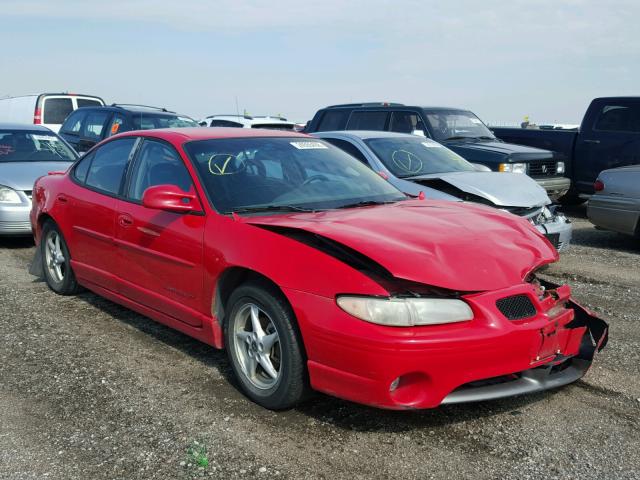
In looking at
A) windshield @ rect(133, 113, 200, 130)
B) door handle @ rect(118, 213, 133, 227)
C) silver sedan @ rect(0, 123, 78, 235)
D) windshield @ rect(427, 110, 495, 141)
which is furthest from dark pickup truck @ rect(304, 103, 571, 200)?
door handle @ rect(118, 213, 133, 227)

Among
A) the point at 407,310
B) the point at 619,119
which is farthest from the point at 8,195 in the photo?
the point at 619,119

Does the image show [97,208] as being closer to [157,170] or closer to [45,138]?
[157,170]

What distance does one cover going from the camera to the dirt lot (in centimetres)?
313

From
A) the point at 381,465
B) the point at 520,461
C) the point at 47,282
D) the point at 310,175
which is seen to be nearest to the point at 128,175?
the point at 310,175

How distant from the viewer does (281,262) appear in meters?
3.53

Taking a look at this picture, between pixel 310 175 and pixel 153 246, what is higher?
pixel 310 175

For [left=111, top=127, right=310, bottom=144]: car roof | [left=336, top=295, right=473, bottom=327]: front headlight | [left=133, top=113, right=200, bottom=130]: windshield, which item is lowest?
[left=133, top=113, right=200, bottom=130]: windshield

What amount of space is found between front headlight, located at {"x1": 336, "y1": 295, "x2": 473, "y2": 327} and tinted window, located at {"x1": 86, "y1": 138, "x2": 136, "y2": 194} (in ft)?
8.34

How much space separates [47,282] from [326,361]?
381cm

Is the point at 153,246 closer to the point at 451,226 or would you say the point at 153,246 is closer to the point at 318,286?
the point at 318,286

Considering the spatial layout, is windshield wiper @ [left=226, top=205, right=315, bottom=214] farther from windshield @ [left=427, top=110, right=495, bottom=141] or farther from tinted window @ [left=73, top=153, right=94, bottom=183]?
windshield @ [left=427, top=110, right=495, bottom=141]

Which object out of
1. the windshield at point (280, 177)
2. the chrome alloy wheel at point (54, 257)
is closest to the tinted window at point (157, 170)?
the windshield at point (280, 177)

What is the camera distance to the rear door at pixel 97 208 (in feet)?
16.5

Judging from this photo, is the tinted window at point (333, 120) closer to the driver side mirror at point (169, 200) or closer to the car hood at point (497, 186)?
the car hood at point (497, 186)
